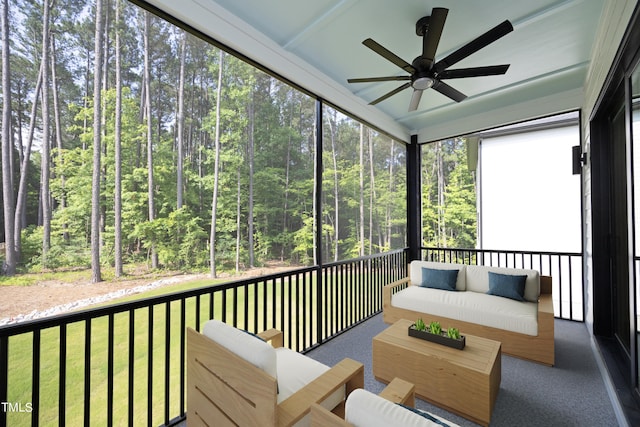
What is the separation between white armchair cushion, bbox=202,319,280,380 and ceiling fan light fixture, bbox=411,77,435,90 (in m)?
2.36

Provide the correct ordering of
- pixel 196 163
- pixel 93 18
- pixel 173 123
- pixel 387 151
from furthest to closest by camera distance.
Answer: pixel 387 151
pixel 196 163
pixel 173 123
pixel 93 18

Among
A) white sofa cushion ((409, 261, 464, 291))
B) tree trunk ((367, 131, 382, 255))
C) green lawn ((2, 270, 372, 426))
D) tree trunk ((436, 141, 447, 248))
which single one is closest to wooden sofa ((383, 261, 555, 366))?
white sofa cushion ((409, 261, 464, 291))

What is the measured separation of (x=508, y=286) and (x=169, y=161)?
563 cm

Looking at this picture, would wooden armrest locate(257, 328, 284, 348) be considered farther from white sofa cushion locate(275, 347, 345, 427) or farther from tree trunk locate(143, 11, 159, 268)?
tree trunk locate(143, 11, 159, 268)

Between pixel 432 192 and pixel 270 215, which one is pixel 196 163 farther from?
pixel 432 192

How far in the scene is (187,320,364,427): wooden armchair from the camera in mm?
1146

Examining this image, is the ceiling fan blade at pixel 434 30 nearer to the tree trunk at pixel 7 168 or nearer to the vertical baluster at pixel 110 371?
the vertical baluster at pixel 110 371

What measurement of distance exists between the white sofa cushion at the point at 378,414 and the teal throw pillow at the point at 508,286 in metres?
2.84

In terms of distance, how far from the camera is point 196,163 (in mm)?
5562

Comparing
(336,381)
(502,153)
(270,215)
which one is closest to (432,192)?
(502,153)

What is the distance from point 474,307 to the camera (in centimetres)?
285

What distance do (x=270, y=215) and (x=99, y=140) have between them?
3.68 m

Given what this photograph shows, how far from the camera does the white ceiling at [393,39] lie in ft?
6.98


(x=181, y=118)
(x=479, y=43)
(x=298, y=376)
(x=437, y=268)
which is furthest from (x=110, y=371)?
(x=181, y=118)
